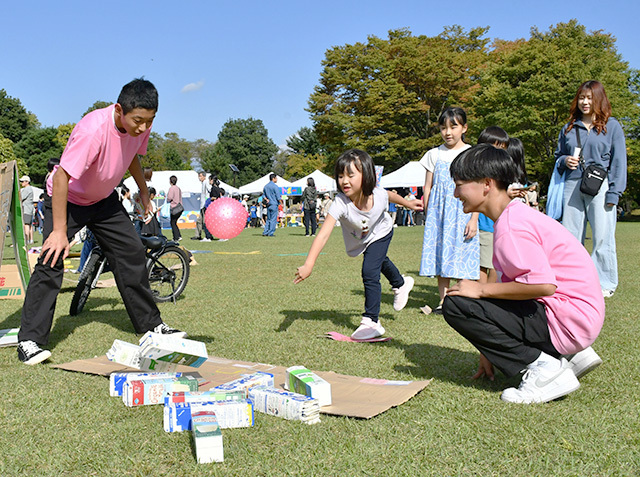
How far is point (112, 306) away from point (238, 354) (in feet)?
8.98

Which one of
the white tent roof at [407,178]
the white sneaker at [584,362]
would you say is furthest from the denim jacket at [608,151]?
the white tent roof at [407,178]

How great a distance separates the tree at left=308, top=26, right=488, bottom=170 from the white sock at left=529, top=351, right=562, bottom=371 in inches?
1457

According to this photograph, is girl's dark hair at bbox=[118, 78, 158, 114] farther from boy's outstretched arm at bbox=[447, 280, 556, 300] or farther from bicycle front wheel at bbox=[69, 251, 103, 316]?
bicycle front wheel at bbox=[69, 251, 103, 316]

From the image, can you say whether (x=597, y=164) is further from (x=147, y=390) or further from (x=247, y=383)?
(x=147, y=390)

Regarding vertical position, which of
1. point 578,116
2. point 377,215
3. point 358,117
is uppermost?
point 358,117

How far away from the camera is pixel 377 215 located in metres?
4.71

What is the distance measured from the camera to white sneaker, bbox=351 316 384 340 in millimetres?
4445

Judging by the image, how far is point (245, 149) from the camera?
86.0 meters

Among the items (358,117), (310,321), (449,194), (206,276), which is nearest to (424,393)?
(310,321)

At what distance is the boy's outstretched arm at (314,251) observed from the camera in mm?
3971

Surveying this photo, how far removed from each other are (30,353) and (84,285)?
6.54ft

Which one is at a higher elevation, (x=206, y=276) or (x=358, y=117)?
(x=358, y=117)

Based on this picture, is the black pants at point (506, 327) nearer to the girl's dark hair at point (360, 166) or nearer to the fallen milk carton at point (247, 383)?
the fallen milk carton at point (247, 383)

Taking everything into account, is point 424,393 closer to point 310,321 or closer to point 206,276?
point 310,321
